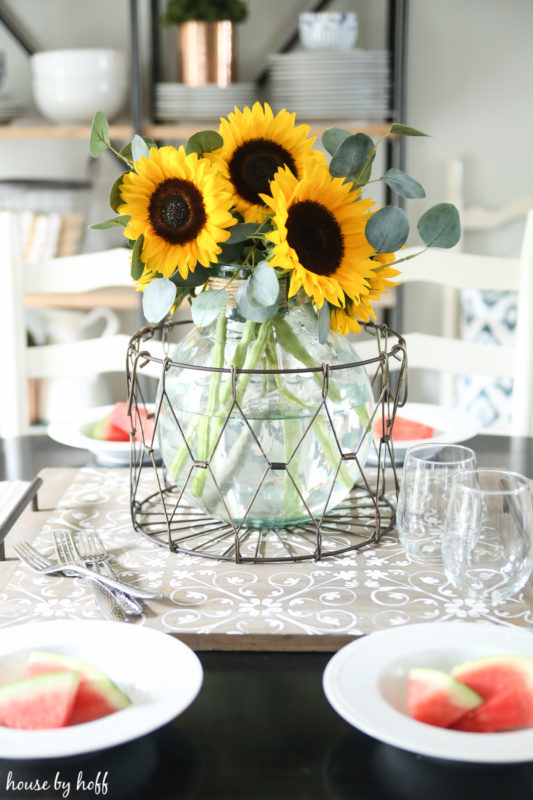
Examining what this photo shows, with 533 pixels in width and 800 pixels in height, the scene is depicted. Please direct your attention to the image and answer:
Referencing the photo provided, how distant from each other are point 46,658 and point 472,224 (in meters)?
2.13

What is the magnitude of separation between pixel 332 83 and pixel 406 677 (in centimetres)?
189

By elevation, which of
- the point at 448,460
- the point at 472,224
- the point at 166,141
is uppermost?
the point at 166,141

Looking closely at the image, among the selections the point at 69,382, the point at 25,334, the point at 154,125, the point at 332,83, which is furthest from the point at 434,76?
the point at 25,334

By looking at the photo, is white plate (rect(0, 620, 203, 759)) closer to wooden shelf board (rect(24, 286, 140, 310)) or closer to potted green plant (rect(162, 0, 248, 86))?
wooden shelf board (rect(24, 286, 140, 310))

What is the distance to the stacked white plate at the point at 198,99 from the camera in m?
2.22

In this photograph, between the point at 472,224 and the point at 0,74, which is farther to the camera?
the point at 472,224

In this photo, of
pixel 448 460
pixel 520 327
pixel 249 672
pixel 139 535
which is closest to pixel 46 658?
pixel 249 672

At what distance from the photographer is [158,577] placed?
2.50 ft

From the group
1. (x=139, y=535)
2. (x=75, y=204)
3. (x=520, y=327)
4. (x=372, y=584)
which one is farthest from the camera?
(x=75, y=204)

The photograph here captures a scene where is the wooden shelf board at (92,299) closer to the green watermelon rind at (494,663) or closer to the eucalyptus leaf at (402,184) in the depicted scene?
the eucalyptus leaf at (402,184)

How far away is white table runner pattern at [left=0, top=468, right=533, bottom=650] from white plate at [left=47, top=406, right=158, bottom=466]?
0.81 feet

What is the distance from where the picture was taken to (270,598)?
72 centimetres

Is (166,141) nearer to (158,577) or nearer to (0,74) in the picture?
(0,74)

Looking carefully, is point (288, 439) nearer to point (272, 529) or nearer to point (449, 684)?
point (272, 529)
